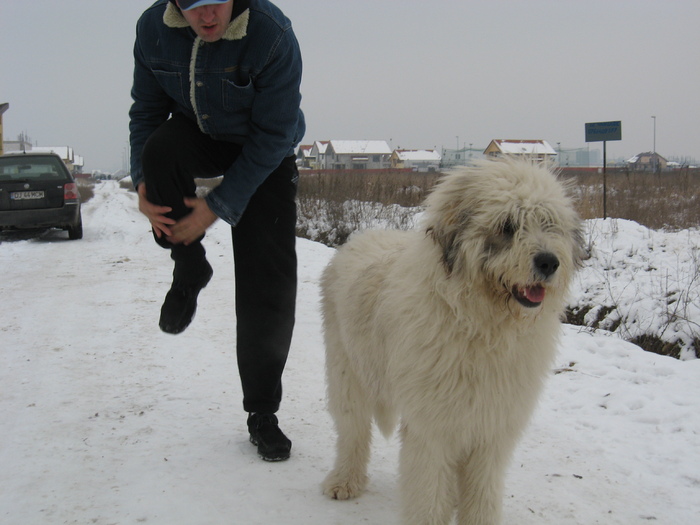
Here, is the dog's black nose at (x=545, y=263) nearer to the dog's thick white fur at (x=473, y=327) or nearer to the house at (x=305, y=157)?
the dog's thick white fur at (x=473, y=327)

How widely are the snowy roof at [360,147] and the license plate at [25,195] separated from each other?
9107 cm

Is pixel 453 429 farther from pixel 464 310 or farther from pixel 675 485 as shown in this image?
pixel 675 485

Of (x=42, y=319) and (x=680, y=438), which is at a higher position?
(x=42, y=319)

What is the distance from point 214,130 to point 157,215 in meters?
0.58

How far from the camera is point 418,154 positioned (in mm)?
115312

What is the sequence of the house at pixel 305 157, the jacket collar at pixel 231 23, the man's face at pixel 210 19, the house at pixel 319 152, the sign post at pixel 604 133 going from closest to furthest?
the man's face at pixel 210 19
the jacket collar at pixel 231 23
the sign post at pixel 604 133
the house at pixel 305 157
the house at pixel 319 152

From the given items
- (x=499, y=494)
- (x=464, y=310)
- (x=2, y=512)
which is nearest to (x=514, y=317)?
(x=464, y=310)

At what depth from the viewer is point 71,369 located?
473cm

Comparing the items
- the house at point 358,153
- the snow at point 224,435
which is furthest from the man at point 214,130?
the house at point 358,153

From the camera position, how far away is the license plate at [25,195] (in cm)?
1329

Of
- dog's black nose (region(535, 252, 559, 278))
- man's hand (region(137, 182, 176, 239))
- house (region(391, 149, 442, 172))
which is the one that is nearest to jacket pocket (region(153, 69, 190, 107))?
man's hand (region(137, 182, 176, 239))

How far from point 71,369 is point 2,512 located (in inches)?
84.6

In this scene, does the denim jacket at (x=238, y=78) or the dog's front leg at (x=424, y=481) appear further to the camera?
the denim jacket at (x=238, y=78)

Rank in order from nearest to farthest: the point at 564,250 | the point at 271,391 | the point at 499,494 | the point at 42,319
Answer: the point at 564,250 → the point at 499,494 → the point at 271,391 → the point at 42,319
